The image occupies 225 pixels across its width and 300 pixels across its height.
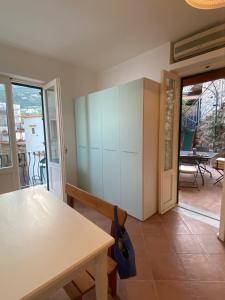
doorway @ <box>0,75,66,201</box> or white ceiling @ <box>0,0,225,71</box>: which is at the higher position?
white ceiling @ <box>0,0,225,71</box>

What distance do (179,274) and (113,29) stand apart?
2.79m

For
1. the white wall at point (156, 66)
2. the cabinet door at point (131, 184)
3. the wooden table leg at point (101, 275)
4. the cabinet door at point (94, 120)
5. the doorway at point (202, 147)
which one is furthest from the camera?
the doorway at point (202, 147)

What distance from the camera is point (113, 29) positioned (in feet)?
6.95

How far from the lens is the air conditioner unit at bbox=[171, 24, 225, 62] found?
198cm

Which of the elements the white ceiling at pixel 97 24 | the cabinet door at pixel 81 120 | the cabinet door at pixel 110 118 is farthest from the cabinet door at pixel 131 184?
the white ceiling at pixel 97 24

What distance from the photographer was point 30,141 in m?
4.16

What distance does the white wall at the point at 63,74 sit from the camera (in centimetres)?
250

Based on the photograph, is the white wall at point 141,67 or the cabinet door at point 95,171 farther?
the cabinet door at point 95,171

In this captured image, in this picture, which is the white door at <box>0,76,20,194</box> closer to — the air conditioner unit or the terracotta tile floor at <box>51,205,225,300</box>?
the terracotta tile floor at <box>51,205,225,300</box>

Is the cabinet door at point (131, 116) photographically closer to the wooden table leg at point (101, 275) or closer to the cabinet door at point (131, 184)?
the cabinet door at point (131, 184)

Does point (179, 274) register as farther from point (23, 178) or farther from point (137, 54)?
point (23, 178)

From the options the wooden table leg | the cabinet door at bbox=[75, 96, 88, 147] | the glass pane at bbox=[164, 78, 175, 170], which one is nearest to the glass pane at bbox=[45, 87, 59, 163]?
the cabinet door at bbox=[75, 96, 88, 147]

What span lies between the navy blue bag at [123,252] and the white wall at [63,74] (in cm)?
244

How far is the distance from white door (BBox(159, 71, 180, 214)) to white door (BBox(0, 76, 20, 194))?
89.8 inches
